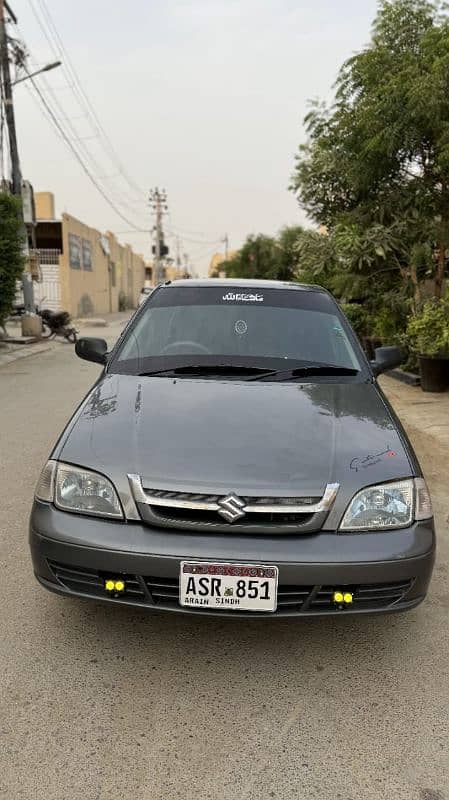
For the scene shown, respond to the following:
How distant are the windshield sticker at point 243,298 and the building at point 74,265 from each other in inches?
720

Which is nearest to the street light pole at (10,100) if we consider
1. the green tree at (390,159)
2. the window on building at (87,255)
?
the green tree at (390,159)

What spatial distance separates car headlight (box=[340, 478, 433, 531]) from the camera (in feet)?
7.80

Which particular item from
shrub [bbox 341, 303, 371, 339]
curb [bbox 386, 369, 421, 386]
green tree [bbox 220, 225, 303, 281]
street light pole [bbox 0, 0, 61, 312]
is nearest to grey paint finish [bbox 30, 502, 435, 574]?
curb [bbox 386, 369, 421, 386]

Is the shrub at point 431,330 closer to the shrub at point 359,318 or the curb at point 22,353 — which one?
the shrub at point 359,318

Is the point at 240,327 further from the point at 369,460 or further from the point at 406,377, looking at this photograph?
the point at 406,377

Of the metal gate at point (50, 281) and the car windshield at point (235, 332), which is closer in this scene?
the car windshield at point (235, 332)

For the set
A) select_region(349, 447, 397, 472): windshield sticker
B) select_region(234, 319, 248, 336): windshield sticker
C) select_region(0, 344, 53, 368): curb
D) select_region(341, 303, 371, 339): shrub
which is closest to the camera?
select_region(349, 447, 397, 472): windshield sticker

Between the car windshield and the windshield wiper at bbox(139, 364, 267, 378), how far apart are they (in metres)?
0.02

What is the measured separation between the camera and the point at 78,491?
8.15 ft

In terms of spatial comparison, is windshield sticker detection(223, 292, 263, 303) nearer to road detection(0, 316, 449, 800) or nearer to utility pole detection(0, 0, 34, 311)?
road detection(0, 316, 449, 800)

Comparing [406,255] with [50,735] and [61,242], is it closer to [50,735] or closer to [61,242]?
[50,735]

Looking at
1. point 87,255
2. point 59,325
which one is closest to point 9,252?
point 59,325

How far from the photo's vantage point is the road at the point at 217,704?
1.98 m

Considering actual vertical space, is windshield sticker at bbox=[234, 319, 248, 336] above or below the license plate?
above
